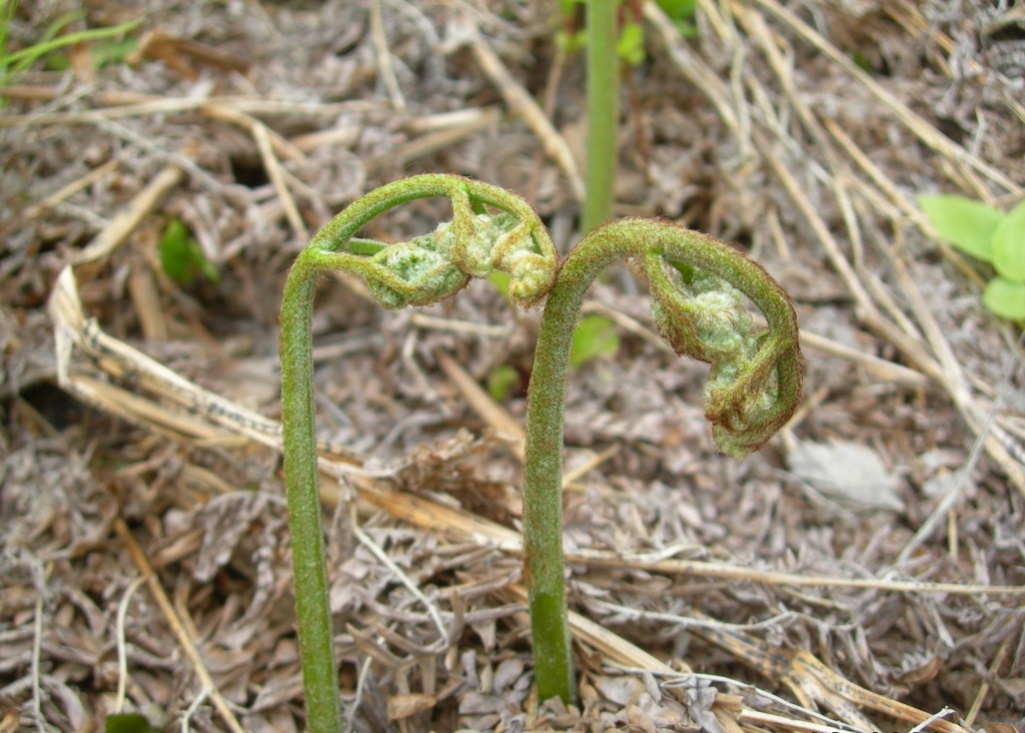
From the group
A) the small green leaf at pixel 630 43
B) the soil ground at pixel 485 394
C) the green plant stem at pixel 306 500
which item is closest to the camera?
the green plant stem at pixel 306 500

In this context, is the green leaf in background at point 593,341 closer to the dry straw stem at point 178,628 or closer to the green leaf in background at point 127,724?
the dry straw stem at point 178,628

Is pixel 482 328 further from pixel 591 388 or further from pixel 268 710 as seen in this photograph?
pixel 268 710

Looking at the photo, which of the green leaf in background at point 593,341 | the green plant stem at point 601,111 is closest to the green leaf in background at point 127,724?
the green leaf in background at point 593,341

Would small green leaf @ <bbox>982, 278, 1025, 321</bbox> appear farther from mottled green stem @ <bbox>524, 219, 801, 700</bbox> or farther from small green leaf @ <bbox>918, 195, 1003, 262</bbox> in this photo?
mottled green stem @ <bbox>524, 219, 801, 700</bbox>

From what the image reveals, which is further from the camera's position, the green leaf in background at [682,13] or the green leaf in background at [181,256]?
the green leaf in background at [682,13]

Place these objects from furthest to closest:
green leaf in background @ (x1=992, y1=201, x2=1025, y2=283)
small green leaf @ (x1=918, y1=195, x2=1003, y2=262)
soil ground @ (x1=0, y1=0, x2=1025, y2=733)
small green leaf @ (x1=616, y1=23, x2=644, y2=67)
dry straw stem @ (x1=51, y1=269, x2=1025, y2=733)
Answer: small green leaf @ (x1=616, y1=23, x2=644, y2=67) < small green leaf @ (x1=918, y1=195, x2=1003, y2=262) < green leaf in background @ (x1=992, y1=201, x2=1025, y2=283) < soil ground @ (x1=0, y1=0, x2=1025, y2=733) < dry straw stem @ (x1=51, y1=269, x2=1025, y2=733)

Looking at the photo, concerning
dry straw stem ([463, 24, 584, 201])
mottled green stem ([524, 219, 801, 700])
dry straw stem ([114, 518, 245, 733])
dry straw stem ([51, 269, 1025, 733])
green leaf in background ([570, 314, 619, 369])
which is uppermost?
mottled green stem ([524, 219, 801, 700])

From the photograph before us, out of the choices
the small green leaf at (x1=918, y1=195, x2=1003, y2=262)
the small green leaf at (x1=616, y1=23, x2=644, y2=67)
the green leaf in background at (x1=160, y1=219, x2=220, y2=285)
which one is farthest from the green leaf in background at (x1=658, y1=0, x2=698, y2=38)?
the green leaf in background at (x1=160, y1=219, x2=220, y2=285)
